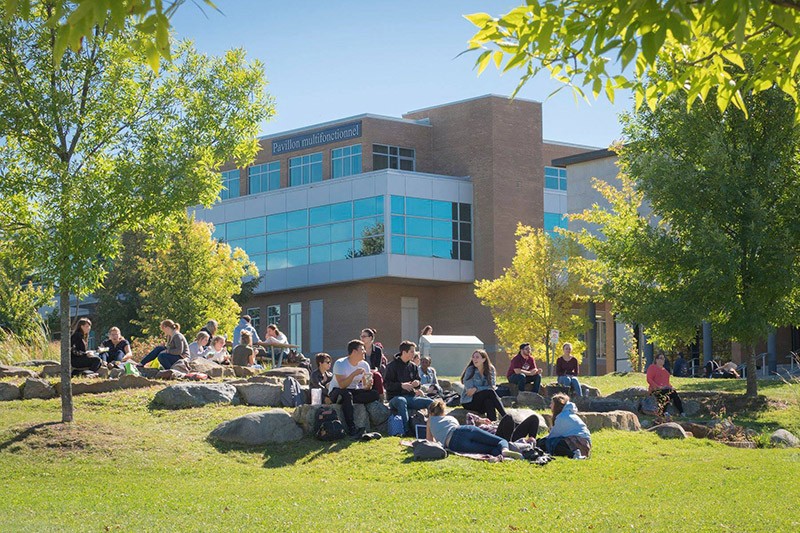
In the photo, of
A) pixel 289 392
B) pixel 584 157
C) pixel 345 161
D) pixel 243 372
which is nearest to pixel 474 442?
pixel 289 392

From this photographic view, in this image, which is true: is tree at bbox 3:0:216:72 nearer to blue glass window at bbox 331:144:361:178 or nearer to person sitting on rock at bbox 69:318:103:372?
person sitting on rock at bbox 69:318:103:372

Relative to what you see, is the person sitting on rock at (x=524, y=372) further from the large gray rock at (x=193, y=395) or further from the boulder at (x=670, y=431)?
the large gray rock at (x=193, y=395)

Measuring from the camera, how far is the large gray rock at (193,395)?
1992cm

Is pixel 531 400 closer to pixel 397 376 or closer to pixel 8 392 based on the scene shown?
pixel 397 376

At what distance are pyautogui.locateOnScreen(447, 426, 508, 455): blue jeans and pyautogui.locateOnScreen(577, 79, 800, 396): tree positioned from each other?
35.4 ft

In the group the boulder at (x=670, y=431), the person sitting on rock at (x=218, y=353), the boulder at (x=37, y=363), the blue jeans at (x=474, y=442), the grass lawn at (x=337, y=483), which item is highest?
the person sitting on rock at (x=218, y=353)

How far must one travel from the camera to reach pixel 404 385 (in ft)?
61.1

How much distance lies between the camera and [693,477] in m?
14.2

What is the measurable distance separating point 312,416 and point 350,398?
0.67 metres

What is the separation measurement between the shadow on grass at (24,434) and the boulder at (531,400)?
9708 mm

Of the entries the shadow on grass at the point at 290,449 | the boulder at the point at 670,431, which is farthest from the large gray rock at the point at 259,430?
the boulder at the point at 670,431

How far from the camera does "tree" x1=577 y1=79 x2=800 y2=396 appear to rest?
83.5 ft

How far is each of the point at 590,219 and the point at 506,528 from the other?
2261 cm

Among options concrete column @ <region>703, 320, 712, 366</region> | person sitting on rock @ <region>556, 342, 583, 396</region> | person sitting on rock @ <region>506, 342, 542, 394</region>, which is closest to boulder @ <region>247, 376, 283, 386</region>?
person sitting on rock @ <region>506, 342, 542, 394</region>
